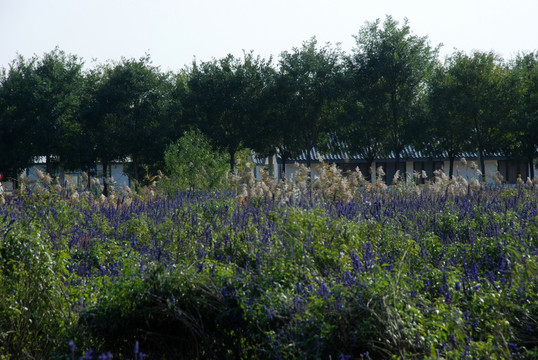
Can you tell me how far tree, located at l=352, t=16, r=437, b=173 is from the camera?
37625 mm

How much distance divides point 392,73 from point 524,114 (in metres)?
8.10

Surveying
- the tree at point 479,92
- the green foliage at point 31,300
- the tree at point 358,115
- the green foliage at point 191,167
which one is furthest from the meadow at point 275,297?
the tree at point 358,115

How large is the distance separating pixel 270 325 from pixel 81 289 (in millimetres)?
1656

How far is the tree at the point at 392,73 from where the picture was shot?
123 ft

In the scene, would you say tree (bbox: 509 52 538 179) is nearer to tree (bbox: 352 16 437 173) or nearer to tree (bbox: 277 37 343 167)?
tree (bbox: 352 16 437 173)

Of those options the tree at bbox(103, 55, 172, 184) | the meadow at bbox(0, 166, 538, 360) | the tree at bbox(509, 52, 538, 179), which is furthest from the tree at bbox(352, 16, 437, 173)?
the meadow at bbox(0, 166, 538, 360)

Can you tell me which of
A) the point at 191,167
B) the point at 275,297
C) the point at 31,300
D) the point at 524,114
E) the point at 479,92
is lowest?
the point at 31,300

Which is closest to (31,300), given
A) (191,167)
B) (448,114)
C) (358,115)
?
(191,167)

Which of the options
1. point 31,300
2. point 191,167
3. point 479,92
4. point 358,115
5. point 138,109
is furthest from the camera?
point 138,109

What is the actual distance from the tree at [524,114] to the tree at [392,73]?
5533mm

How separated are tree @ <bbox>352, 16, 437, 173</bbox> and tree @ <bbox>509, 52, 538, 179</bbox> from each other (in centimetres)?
553

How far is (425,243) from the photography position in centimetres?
646

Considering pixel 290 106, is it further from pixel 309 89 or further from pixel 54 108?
pixel 54 108

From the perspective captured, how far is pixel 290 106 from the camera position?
128ft
